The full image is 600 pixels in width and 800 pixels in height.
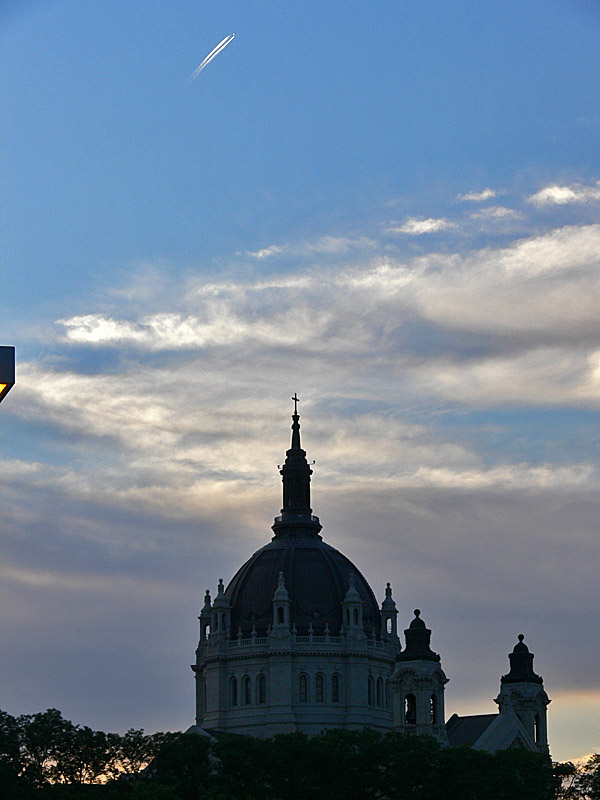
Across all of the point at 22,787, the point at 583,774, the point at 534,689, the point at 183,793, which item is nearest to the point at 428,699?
the point at 534,689

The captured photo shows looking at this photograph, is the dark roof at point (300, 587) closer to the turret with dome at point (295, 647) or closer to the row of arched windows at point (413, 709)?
the turret with dome at point (295, 647)

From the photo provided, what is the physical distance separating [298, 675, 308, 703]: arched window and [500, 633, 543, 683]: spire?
20209 mm

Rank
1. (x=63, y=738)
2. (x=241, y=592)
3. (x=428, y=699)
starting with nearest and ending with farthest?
(x=63, y=738) → (x=428, y=699) → (x=241, y=592)

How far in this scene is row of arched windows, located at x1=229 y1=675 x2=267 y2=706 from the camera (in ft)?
505

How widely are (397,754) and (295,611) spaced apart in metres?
50.1

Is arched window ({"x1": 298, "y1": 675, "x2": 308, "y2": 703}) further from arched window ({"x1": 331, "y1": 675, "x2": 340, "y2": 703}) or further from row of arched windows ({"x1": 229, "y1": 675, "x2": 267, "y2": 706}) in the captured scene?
row of arched windows ({"x1": 229, "y1": 675, "x2": 267, "y2": 706})

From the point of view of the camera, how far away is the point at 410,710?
139m

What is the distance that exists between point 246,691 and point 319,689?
7.67 meters

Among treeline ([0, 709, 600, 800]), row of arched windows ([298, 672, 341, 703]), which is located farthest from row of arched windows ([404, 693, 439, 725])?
treeline ([0, 709, 600, 800])

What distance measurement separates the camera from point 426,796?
347 ft

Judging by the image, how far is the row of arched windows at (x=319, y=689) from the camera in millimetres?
153625

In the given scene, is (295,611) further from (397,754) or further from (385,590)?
(397,754)

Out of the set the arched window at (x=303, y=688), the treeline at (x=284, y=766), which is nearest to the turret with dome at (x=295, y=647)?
the arched window at (x=303, y=688)

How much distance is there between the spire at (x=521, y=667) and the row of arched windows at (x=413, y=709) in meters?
13.5
